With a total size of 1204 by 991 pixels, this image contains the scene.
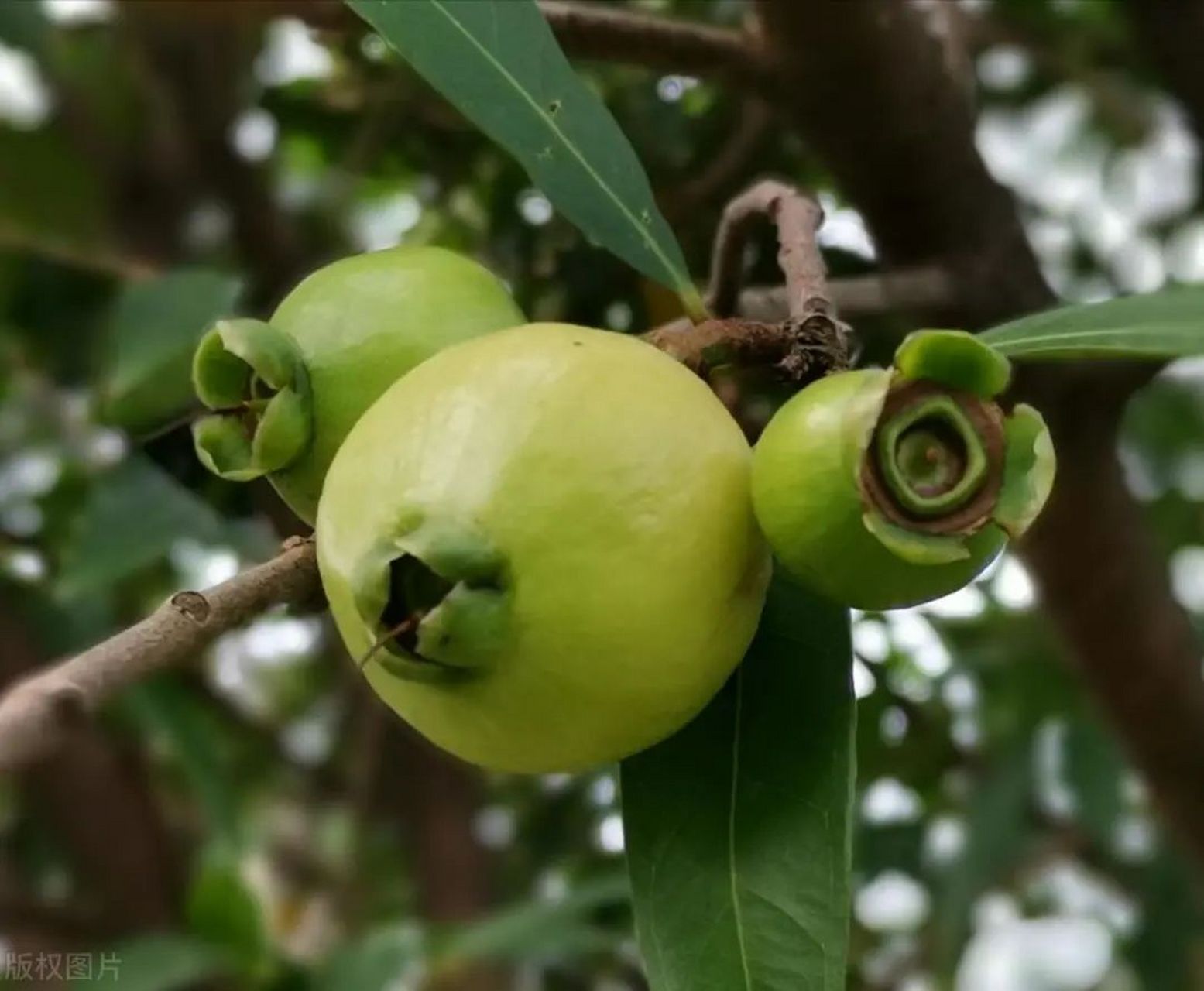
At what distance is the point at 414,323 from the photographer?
1.48ft

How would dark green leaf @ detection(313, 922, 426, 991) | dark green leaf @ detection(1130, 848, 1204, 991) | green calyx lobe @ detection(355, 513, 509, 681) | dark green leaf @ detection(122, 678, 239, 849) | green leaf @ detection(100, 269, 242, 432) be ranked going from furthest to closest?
dark green leaf @ detection(1130, 848, 1204, 991) → dark green leaf @ detection(122, 678, 239, 849) → dark green leaf @ detection(313, 922, 426, 991) → green leaf @ detection(100, 269, 242, 432) → green calyx lobe @ detection(355, 513, 509, 681)

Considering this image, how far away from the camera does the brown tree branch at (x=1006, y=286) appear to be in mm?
731

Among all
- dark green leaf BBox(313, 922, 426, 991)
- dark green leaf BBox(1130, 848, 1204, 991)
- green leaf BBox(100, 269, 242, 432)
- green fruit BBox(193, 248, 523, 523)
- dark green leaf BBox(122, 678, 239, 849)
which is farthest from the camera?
dark green leaf BBox(1130, 848, 1204, 991)

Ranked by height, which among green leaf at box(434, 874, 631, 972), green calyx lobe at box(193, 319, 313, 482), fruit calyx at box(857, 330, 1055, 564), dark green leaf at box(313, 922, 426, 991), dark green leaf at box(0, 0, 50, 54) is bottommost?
green leaf at box(434, 874, 631, 972)

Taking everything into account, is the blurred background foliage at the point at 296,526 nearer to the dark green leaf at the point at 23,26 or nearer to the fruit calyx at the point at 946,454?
the dark green leaf at the point at 23,26

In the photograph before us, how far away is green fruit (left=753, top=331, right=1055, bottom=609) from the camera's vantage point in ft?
1.18

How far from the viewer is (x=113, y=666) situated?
0.38m

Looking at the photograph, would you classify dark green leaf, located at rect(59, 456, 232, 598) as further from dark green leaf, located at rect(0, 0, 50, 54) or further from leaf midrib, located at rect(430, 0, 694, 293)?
leaf midrib, located at rect(430, 0, 694, 293)

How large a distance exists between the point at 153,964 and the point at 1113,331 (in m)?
0.85

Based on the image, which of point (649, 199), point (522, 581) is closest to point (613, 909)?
point (649, 199)

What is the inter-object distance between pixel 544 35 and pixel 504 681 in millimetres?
301

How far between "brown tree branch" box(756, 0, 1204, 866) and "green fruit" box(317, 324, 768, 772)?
0.40 meters

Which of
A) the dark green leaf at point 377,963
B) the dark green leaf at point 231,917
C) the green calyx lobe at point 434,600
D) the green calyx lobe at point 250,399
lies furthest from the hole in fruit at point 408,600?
the dark green leaf at point 231,917

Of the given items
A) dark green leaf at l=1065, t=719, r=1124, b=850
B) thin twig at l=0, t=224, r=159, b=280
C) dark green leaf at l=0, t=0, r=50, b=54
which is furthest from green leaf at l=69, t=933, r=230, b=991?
dark green leaf at l=1065, t=719, r=1124, b=850
